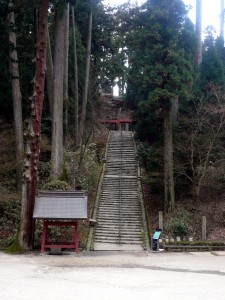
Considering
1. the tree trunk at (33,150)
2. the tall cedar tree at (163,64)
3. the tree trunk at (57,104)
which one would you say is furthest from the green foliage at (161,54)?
the tree trunk at (33,150)

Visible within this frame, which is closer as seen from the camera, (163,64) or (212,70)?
(163,64)

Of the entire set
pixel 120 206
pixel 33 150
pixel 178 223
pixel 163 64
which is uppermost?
pixel 163 64

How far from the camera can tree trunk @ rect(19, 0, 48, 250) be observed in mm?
14969

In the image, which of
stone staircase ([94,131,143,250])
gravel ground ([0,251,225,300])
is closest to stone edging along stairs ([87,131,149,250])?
stone staircase ([94,131,143,250])

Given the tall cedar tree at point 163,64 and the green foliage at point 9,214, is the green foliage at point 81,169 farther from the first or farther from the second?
the tall cedar tree at point 163,64

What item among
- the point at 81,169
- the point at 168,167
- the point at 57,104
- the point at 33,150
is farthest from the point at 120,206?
the point at 33,150

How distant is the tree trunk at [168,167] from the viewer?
18594mm

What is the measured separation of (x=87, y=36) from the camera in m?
27.4

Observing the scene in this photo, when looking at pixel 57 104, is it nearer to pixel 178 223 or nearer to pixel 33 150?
pixel 33 150

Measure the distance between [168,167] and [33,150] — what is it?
6.39 meters

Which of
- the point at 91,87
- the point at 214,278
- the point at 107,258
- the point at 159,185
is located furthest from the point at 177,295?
the point at 91,87

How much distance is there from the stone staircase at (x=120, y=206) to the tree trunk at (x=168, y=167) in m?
1.63

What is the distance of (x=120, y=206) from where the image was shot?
67.4 ft

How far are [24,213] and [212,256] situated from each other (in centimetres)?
680
